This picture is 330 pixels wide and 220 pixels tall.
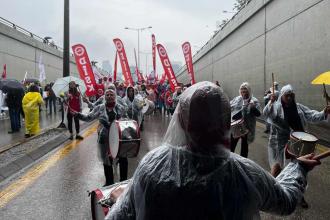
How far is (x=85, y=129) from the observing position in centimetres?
1625

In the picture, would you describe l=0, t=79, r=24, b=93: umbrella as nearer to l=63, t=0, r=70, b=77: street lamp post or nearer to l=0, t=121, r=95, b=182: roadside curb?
l=63, t=0, r=70, b=77: street lamp post

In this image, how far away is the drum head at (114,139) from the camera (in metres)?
5.92

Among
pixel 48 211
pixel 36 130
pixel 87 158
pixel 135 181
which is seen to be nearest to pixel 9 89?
pixel 36 130

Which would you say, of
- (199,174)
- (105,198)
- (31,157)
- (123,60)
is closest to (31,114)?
(31,157)

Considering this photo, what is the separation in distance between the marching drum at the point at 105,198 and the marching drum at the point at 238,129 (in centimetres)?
490

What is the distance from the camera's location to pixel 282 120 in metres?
6.45

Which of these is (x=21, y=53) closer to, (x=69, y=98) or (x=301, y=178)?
(x=69, y=98)

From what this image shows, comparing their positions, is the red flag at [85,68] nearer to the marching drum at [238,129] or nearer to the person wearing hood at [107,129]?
the marching drum at [238,129]

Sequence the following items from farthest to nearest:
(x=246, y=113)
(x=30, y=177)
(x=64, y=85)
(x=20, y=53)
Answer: (x=20, y=53), (x=64, y=85), (x=246, y=113), (x=30, y=177)

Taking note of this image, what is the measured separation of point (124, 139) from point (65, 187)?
1.78m

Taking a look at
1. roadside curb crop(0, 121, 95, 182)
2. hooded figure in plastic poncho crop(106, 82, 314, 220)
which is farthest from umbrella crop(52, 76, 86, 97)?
hooded figure in plastic poncho crop(106, 82, 314, 220)

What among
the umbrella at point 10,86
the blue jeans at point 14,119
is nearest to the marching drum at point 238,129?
the umbrella at point 10,86

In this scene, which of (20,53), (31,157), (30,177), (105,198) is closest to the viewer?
(105,198)

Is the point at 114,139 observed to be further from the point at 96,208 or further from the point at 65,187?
the point at 96,208
